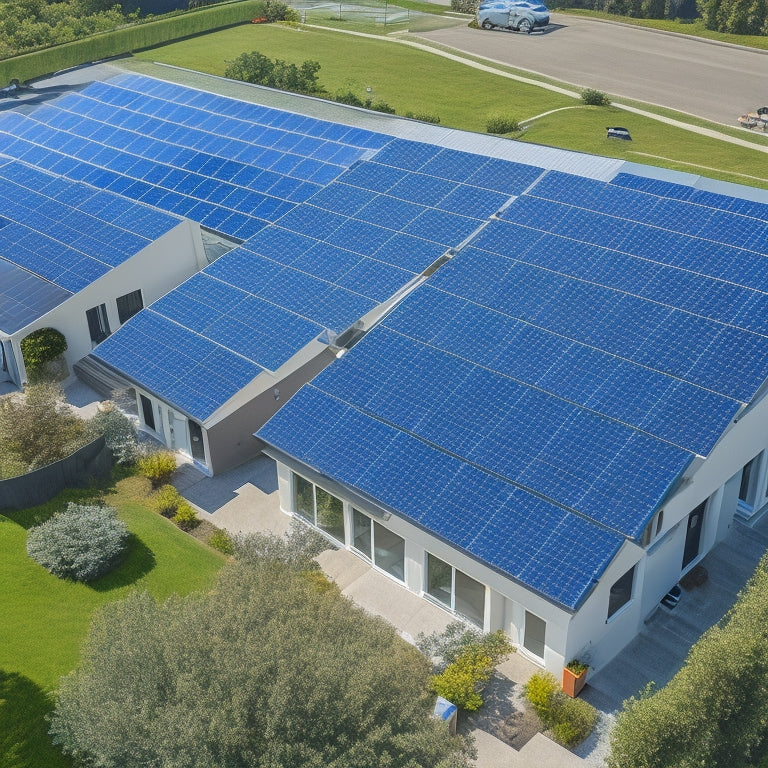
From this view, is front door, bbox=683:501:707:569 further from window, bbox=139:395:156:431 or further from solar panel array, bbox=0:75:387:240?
solar panel array, bbox=0:75:387:240

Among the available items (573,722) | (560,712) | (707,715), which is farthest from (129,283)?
(707,715)

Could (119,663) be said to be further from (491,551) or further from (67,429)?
(67,429)

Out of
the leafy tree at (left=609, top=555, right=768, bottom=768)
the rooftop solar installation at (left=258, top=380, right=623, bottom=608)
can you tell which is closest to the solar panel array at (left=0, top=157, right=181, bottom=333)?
the rooftop solar installation at (left=258, top=380, right=623, bottom=608)

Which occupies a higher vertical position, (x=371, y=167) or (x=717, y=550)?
(x=371, y=167)

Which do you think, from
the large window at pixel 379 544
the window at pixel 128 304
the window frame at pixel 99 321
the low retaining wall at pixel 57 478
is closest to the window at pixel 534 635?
the large window at pixel 379 544

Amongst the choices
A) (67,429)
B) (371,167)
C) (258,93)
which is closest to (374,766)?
(67,429)
